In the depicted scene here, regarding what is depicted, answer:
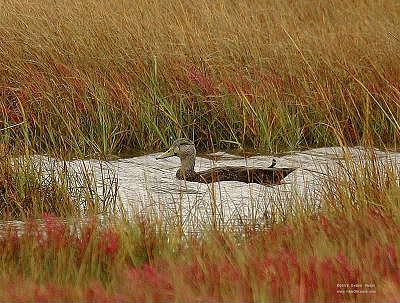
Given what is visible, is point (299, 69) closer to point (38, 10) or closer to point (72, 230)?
point (38, 10)

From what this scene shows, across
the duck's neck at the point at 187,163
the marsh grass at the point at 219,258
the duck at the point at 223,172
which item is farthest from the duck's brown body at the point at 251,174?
the marsh grass at the point at 219,258

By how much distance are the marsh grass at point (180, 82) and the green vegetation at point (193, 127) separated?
2 centimetres

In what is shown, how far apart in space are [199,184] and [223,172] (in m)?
0.24

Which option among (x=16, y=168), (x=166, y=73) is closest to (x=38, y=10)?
(x=166, y=73)

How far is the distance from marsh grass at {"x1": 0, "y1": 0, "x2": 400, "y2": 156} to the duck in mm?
558

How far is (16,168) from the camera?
5.89 meters

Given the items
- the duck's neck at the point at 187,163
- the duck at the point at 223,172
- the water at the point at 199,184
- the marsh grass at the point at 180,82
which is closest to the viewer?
the water at the point at 199,184

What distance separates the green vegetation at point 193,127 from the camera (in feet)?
11.7

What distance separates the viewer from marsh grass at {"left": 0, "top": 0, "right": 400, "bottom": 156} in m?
8.09

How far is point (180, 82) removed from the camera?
340 inches

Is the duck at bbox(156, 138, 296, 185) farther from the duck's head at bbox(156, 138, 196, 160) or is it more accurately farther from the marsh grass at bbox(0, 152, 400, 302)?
the marsh grass at bbox(0, 152, 400, 302)

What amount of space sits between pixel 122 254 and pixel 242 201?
2037 millimetres

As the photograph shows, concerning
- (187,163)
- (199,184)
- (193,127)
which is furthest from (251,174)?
(193,127)

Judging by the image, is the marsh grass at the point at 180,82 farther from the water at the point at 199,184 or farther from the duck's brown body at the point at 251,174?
the duck's brown body at the point at 251,174
